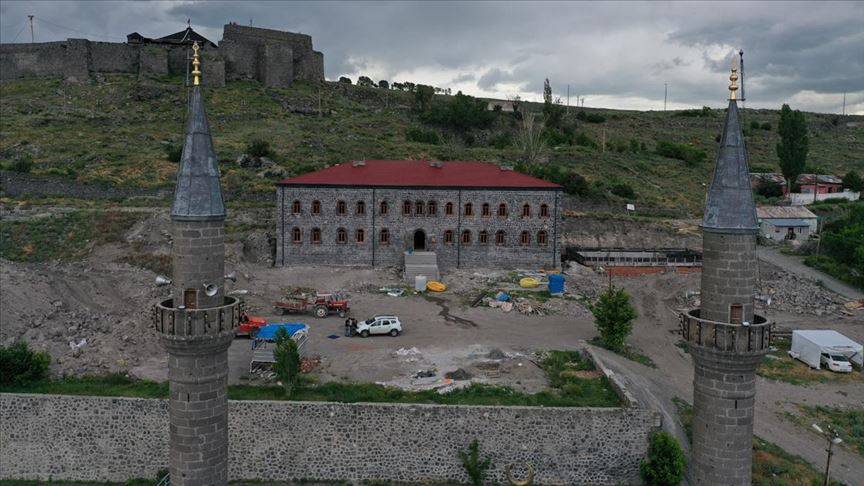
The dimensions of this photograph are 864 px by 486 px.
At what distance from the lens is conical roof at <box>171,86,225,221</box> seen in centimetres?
1236

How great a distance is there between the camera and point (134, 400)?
20812 millimetres

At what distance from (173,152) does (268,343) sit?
4371cm

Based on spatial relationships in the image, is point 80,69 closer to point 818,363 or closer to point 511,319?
point 511,319

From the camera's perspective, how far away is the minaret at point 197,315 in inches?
486

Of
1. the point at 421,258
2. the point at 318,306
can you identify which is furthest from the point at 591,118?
the point at 318,306

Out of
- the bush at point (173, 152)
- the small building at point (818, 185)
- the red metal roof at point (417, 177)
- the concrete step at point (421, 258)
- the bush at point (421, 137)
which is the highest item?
the bush at point (421, 137)

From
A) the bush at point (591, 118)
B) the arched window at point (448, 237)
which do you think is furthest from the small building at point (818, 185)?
the arched window at point (448, 237)

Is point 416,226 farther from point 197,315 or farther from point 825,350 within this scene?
point 197,315

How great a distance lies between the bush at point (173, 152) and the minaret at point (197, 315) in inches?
2048

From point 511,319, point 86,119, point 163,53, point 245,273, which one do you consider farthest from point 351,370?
point 163,53

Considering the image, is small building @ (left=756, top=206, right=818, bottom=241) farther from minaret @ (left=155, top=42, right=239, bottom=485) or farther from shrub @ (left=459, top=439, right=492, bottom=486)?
minaret @ (left=155, top=42, right=239, bottom=485)

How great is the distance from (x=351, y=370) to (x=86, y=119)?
6684 cm

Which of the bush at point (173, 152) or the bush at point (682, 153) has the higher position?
the bush at point (682, 153)

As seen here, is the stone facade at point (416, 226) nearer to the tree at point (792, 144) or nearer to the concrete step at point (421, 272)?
the concrete step at point (421, 272)
